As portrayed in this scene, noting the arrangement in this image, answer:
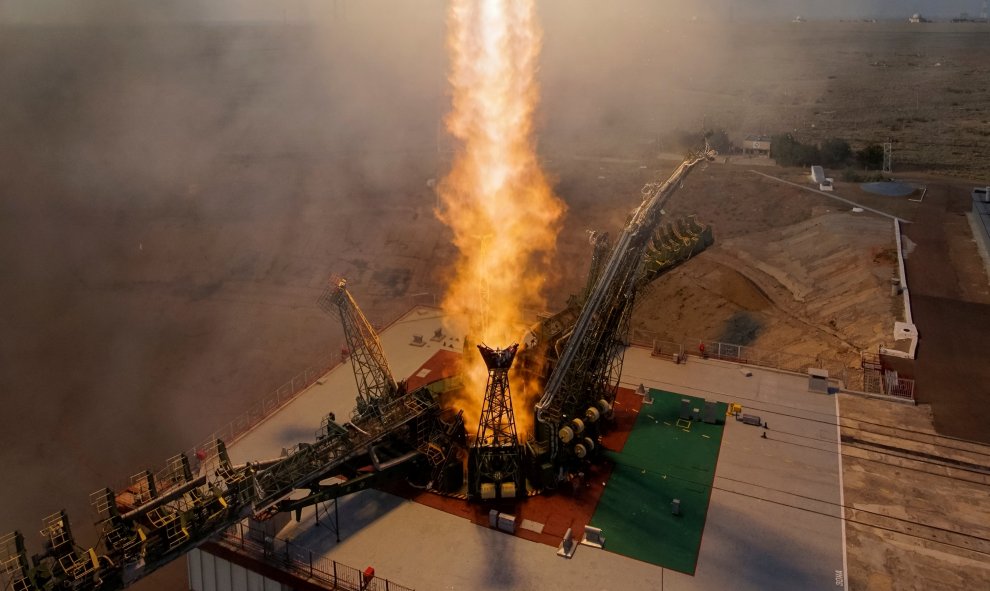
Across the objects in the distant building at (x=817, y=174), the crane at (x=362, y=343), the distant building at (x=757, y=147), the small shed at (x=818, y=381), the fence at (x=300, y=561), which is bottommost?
the fence at (x=300, y=561)

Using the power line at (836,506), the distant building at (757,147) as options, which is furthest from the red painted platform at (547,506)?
the distant building at (757,147)

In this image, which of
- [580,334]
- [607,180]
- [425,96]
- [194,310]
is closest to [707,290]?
[607,180]

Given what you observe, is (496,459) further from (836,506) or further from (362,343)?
(836,506)

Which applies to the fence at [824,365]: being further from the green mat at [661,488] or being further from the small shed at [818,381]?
the green mat at [661,488]

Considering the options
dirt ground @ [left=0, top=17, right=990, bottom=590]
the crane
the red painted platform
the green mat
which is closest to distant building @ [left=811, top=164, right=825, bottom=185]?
dirt ground @ [left=0, top=17, right=990, bottom=590]

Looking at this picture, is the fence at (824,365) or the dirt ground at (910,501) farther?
the fence at (824,365)
